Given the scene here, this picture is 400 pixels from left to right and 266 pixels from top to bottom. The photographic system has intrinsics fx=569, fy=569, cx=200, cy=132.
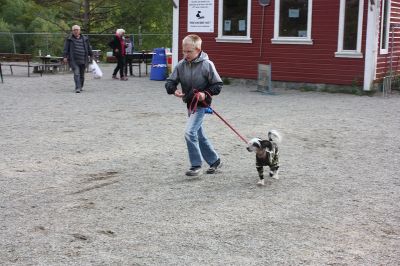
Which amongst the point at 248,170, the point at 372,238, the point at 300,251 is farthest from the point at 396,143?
the point at 300,251

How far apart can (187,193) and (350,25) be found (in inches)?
429

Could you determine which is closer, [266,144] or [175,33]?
[266,144]

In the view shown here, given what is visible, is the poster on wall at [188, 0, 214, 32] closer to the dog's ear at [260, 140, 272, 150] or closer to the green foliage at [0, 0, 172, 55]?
the dog's ear at [260, 140, 272, 150]

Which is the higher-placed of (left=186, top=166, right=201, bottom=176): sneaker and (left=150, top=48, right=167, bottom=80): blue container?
(left=150, top=48, right=167, bottom=80): blue container

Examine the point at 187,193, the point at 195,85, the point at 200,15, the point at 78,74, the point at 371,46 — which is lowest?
the point at 187,193

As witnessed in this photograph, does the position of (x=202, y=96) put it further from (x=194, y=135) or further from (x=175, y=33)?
(x=175, y=33)

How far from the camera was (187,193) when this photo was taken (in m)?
5.85

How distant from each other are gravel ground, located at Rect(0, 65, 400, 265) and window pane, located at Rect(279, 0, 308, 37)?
5345 millimetres

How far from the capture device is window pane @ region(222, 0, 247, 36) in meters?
17.1

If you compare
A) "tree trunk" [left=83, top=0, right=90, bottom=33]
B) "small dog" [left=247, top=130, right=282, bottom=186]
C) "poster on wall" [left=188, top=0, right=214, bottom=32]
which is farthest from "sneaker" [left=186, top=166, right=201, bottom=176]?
"tree trunk" [left=83, top=0, right=90, bottom=33]

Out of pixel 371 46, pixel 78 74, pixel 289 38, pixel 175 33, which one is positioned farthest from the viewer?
pixel 175 33

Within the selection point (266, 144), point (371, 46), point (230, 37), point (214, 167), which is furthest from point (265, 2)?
point (266, 144)

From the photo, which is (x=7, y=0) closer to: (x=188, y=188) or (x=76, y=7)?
(x=76, y=7)

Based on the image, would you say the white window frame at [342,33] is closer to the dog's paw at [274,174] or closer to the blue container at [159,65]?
the blue container at [159,65]
